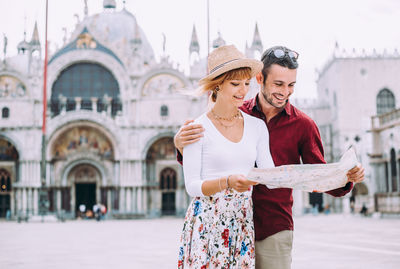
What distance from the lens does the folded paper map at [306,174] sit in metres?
2.91

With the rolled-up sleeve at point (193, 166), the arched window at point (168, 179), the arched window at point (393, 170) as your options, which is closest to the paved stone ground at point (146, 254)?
the rolled-up sleeve at point (193, 166)

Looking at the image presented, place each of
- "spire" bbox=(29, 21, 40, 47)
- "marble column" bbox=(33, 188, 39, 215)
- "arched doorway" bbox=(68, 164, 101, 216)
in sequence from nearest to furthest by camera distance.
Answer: "marble column" bbox=(33, 188, 39, 215) → "arched doorway" bbox=(68, 164, 101, 216) → "spire" bbox=(29, 21, 40, 47)

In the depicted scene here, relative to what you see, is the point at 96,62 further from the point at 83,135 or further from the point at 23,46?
the point at 23,46

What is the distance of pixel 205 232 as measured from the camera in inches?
126

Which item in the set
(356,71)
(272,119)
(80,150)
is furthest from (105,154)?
(272,119)

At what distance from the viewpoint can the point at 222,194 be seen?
3221mm

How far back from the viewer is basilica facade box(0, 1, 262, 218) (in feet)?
115

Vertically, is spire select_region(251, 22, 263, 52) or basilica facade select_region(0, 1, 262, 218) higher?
spire select_region(251, 22, 263, 52)

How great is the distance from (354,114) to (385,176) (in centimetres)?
1460

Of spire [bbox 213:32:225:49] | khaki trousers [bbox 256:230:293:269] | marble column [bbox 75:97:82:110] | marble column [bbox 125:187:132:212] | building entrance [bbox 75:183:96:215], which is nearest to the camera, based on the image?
khaki trousers [bbox 256:230:293:269]

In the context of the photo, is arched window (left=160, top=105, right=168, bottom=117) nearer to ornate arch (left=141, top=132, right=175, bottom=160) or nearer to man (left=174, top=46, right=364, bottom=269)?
ornate arch (left=141, top=132, right=175, bottom=160)

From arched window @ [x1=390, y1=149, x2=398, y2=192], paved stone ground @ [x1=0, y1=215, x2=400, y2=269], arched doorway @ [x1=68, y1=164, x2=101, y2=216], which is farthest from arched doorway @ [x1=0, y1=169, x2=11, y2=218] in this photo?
arched window @ [x1=390, y1=149, x2=398, y2=192]

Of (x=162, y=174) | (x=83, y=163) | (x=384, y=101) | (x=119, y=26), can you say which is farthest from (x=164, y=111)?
Result: (x=384, y=101)

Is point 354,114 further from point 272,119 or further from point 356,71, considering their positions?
point 272,119
